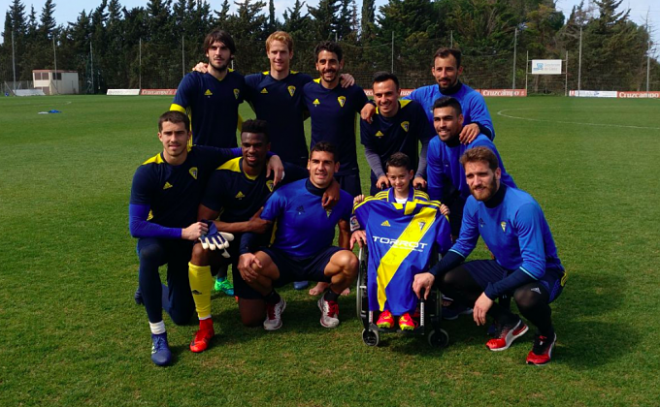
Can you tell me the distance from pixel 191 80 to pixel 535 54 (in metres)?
55.6

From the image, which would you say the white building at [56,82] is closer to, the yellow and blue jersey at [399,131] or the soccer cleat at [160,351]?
the yellow and blue jersey at [399,131]

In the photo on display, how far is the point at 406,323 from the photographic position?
153 inches

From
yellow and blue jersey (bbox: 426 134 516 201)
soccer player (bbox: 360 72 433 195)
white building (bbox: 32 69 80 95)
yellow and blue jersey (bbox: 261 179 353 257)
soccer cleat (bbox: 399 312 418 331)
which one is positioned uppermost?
white building (bbox: 32 69 80 95)

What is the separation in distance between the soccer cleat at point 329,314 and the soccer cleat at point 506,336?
3.58 feet

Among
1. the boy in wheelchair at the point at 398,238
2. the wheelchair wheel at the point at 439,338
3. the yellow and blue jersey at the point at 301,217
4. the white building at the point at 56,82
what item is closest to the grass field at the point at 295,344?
the wheelchair wheel at the point at 439,338

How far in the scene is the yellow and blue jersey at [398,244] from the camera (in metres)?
4.01

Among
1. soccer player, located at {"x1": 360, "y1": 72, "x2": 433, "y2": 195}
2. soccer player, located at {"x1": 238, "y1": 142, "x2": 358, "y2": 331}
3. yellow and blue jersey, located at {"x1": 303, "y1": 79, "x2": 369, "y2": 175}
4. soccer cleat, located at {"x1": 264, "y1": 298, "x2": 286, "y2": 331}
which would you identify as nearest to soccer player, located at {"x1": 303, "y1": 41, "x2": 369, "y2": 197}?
yellow and blue jersey, located at {"x1": 303, "y1": 79, "x2": 369, "y2": 175}

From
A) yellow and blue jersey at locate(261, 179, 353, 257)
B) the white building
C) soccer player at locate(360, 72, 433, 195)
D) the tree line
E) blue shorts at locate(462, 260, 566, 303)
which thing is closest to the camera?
blue shorts at locate(462, 260, 566, 303)

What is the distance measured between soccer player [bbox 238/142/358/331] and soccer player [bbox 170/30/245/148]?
116 cm

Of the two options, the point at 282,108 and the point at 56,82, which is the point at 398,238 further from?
the point at 56,82

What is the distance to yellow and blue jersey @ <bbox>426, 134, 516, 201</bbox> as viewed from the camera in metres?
4.61

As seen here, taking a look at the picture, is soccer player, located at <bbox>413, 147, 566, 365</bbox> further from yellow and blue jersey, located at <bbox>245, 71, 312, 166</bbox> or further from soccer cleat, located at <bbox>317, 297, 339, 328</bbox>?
yellow and blue jersey, located at <bbox>245, 71, 312, 166</bbox>

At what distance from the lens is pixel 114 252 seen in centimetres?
618

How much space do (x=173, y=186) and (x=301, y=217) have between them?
0.94m
